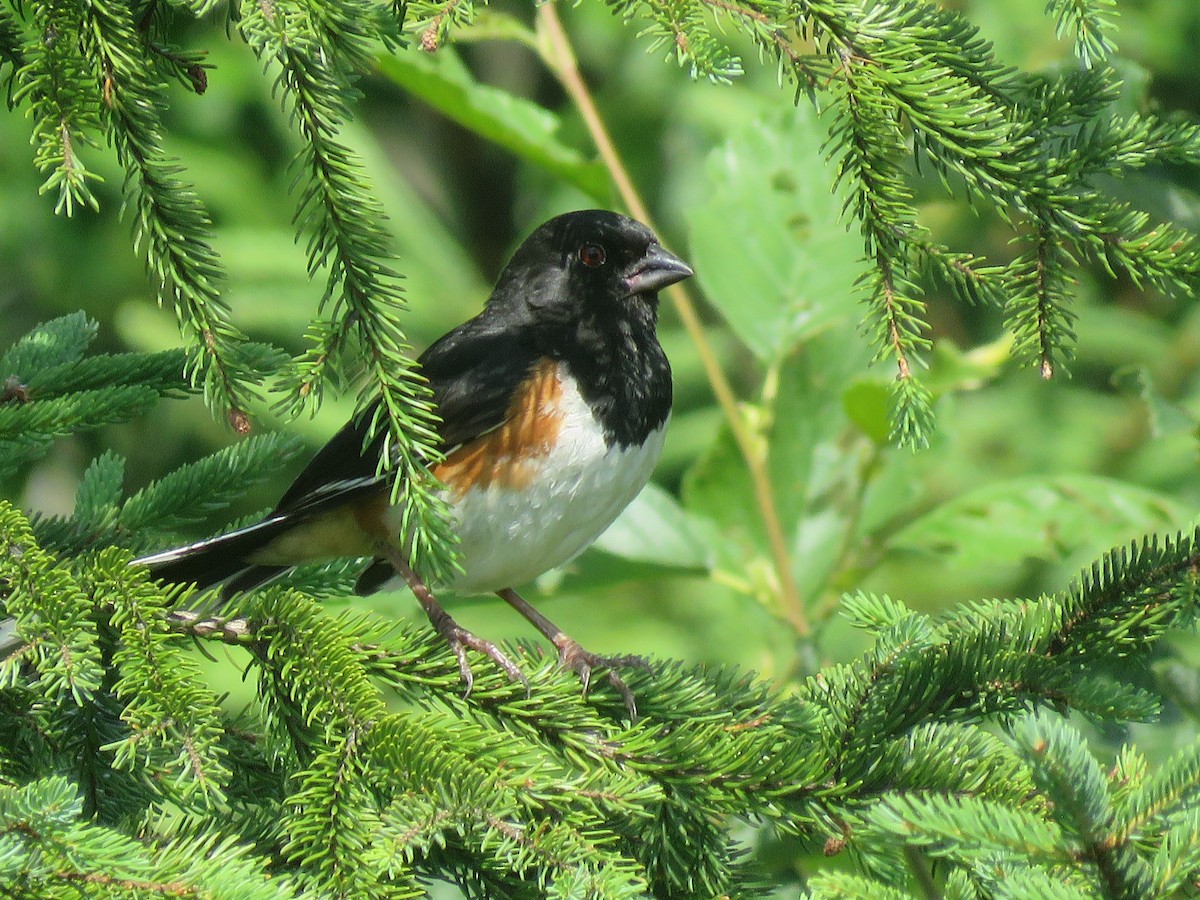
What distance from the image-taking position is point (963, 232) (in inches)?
193

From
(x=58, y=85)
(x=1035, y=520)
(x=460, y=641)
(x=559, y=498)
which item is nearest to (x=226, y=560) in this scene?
(x=559, y=498)

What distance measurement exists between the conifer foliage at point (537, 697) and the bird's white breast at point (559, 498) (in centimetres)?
77

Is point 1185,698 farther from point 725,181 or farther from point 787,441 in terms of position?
point 725,181

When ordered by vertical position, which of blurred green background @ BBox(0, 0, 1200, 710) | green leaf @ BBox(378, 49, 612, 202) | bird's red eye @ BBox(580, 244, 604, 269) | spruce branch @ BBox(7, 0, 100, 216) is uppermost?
spruce branch @ BBox(7, 0, 100, 216)

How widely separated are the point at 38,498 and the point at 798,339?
11.7ft

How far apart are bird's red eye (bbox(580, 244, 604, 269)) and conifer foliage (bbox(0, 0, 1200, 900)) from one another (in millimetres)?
1261

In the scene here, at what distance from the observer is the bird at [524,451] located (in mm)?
2506

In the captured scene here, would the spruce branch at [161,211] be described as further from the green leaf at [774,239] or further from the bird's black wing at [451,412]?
the green leaf at [774,239]

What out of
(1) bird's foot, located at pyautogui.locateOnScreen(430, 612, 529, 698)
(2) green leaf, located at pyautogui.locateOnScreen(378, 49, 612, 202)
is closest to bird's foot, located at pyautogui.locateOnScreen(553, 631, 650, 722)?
(1) bird's foot, located at pyautogui.locateOnScreen(430, 612, 529, 698)

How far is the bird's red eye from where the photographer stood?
9.45 ft

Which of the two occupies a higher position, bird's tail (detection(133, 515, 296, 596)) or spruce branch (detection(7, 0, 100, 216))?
spruce branch (detection(7, 0, 100, 216))

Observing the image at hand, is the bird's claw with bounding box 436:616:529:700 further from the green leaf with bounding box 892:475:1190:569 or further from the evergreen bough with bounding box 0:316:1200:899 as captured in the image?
the green leaf with bounding box 892:475:1190:569

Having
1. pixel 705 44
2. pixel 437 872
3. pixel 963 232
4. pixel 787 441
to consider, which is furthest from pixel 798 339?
pixel 963 232

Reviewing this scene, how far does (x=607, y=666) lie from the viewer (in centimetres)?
203
